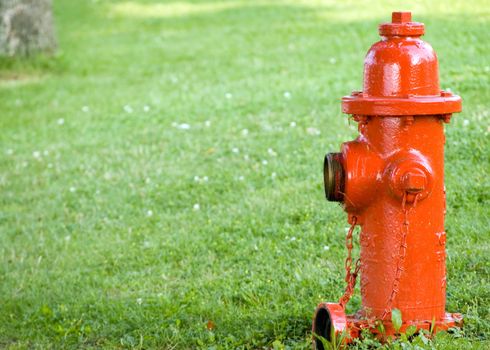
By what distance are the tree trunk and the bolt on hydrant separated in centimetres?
1008

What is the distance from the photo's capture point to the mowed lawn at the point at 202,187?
15.3 ft

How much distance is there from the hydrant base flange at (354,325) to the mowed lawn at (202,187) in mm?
106

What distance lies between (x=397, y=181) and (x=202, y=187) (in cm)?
336

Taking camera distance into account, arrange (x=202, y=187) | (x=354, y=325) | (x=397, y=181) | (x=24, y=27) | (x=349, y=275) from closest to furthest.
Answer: (x=397, y=181) → (x=354, y=325) → (x=349, y=275) → (x=202, y=187) → (x=24, y=27)

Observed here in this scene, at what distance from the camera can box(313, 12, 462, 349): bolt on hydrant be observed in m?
3.61

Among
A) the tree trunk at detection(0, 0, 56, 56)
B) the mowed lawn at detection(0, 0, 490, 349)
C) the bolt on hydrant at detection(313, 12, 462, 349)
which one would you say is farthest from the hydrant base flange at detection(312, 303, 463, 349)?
the tree trunk at detection(0, 0, 56, 56)

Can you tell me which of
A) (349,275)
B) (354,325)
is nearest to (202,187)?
(349,275)

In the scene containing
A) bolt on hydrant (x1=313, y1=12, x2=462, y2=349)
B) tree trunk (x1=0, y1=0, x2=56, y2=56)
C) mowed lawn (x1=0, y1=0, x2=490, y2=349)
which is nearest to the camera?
bolt on hydrant (x1=313, y1=12, x2=462, y2=349)

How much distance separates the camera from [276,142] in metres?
7.57

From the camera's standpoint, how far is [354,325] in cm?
373

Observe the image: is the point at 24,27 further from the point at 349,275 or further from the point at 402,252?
the point at 402,252

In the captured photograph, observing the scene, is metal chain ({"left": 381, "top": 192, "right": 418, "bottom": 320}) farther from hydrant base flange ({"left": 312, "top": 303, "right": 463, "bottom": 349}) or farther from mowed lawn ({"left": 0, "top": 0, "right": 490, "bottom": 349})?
mowed lawn ({"left": 0, "top": 0, "right": 490, "bottom": 349})

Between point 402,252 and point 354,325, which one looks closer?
point 402,252

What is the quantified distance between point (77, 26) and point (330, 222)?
12082 mm
